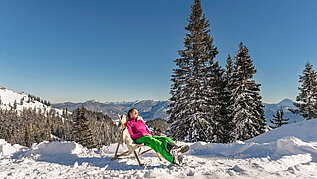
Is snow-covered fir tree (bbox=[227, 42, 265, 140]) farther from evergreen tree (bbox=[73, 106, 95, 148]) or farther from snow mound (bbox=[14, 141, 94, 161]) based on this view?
evergreen tree (bbox=[73, 106, 95, 148])

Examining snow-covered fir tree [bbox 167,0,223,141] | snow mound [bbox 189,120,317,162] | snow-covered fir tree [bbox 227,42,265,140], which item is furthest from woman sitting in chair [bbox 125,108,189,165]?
snow-covered fir tree [bbox 227,42,265,140]

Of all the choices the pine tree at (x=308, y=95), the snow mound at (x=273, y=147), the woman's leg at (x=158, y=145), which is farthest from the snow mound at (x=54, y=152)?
the pine tree at (x=308, y=95)

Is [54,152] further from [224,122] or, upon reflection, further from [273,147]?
[224,122]

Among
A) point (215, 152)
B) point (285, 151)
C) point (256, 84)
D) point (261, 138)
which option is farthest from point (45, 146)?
point (256, 84)

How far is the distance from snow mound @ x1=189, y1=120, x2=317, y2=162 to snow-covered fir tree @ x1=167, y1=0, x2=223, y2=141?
5.57m

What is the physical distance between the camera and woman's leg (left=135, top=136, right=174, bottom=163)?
4.15 metres

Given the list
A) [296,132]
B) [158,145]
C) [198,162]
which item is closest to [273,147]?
[198,162]

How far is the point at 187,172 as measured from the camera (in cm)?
374

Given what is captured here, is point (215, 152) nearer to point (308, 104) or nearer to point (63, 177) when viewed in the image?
point (63, 177)

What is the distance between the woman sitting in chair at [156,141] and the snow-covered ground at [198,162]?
11.9 inches

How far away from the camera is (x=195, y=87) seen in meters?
14.3

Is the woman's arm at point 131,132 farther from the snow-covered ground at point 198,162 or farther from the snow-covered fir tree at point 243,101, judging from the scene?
the snow-covered fir tree at point 243,101

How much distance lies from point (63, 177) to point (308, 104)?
2938 cm

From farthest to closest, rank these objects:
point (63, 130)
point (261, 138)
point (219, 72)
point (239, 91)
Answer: point (63, 130) < point (219, 72) < point (239, 91) < point (261, 138)
